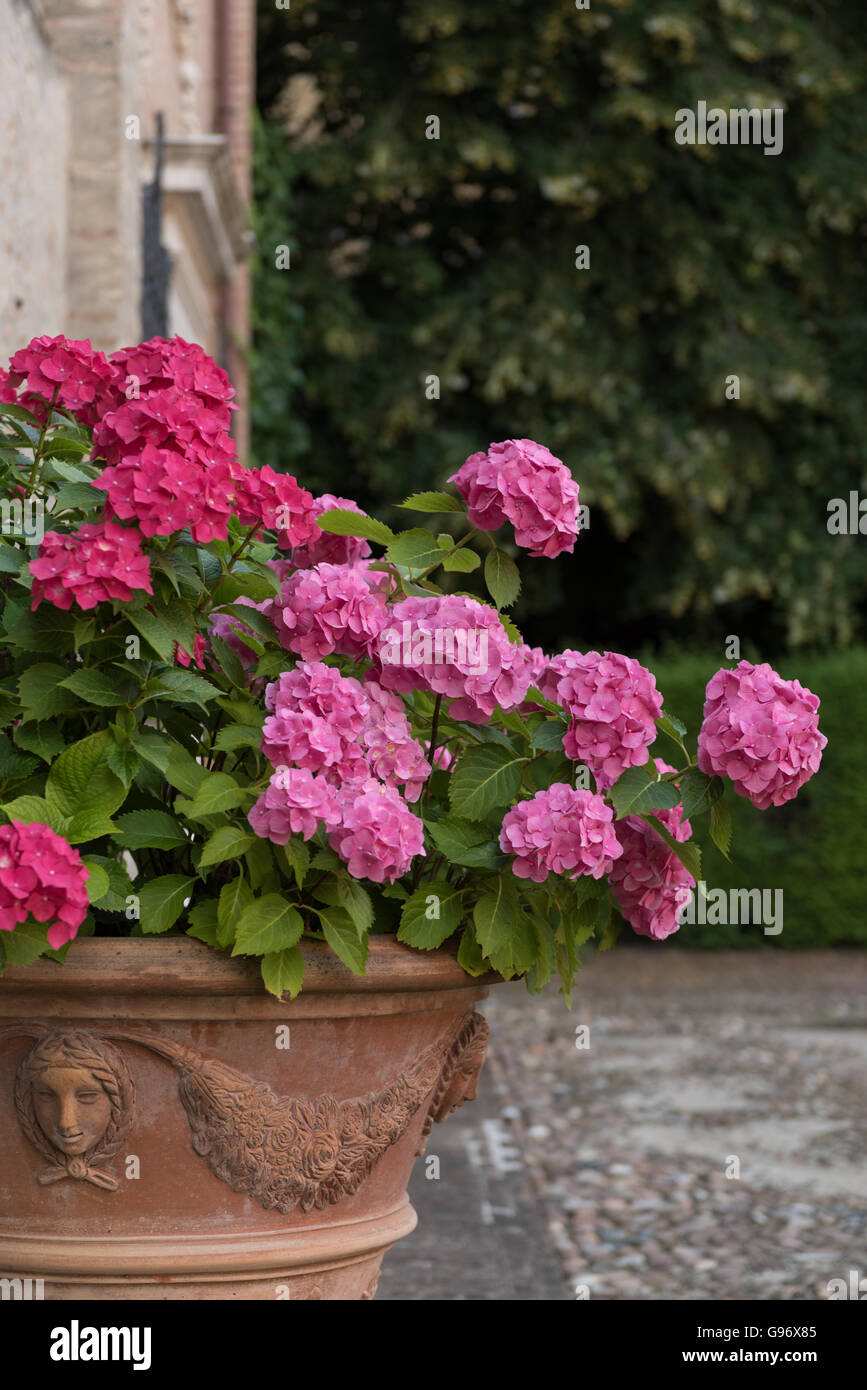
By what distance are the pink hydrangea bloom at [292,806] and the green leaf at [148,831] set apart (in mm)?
143

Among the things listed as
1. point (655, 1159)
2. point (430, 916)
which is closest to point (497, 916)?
point (430, 916)

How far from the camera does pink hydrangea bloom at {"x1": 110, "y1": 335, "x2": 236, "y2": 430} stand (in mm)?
1673

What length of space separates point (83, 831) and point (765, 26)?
39.0 feet

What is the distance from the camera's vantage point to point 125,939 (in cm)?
159

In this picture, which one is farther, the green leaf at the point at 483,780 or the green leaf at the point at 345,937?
the green leaf at the point at 483,780

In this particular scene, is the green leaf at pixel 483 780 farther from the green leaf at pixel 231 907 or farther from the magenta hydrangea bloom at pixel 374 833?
the green leaf at pixel 231 907

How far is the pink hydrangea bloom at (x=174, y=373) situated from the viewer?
1.67 meters

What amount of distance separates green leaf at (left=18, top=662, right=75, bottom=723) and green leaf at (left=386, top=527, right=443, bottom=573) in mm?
401

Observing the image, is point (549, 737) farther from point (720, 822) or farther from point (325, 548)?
point (325, 548)

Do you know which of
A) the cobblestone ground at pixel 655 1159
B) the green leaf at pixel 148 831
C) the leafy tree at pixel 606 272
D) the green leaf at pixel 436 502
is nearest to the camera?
the green leaf at pixel 148 831

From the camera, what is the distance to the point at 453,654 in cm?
169

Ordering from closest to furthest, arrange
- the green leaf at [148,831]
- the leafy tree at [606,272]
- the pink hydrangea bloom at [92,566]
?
1. the pink hydrangea bloom at [92,566]
2. the green leaf at [148,831]
3. the leafy tree at [606,272]

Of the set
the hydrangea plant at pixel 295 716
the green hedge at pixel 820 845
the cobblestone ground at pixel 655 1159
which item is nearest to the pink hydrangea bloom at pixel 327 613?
the hydrangea plant at pixel 295 716
